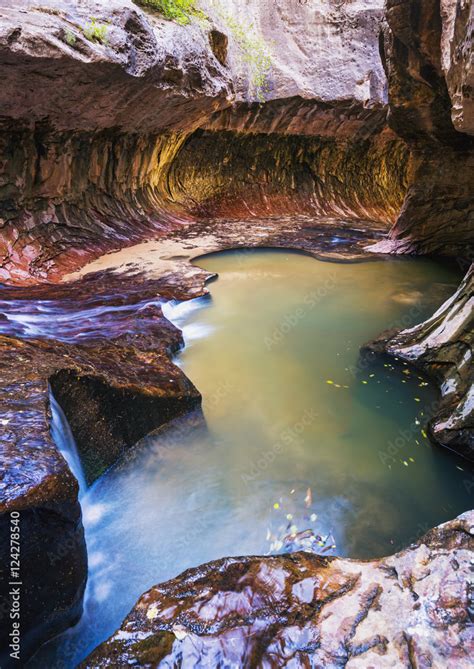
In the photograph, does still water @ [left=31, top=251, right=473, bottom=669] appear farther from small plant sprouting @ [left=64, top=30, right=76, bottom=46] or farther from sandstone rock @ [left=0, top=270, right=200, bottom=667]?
small plant sprouting @ [left=64, top=30, right=76, bottom=46]

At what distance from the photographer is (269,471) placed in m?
3.81

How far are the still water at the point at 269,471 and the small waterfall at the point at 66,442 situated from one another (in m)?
0.21

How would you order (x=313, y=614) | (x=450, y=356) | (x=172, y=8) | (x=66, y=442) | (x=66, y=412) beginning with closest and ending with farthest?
(x=313, y=614) < (x=66, y=442) < (x=66, y=412) < (x=450, y=356) < (x=172, y=8)

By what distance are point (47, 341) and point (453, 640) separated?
3999 mm

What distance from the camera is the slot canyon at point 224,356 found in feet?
7.43

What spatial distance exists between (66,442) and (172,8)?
9.05m

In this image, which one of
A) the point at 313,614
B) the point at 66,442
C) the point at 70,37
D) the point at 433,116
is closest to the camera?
the point at 313,614

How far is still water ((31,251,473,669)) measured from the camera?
307 centimetres

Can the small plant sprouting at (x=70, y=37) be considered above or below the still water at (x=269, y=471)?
above

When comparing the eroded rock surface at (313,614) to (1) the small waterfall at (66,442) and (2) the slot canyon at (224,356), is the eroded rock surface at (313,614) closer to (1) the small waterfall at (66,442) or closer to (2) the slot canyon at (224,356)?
(2) the slot canyon at (224,356)

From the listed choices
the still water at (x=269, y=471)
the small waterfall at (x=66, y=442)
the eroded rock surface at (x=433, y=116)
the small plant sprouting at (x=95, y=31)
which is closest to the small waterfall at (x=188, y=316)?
the still water at (x=269, y=471)

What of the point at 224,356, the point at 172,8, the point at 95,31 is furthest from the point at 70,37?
the point at 224,356

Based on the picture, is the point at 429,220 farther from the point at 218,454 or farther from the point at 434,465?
the point at 218,454

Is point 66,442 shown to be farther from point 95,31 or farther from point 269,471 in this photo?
point 95,31
